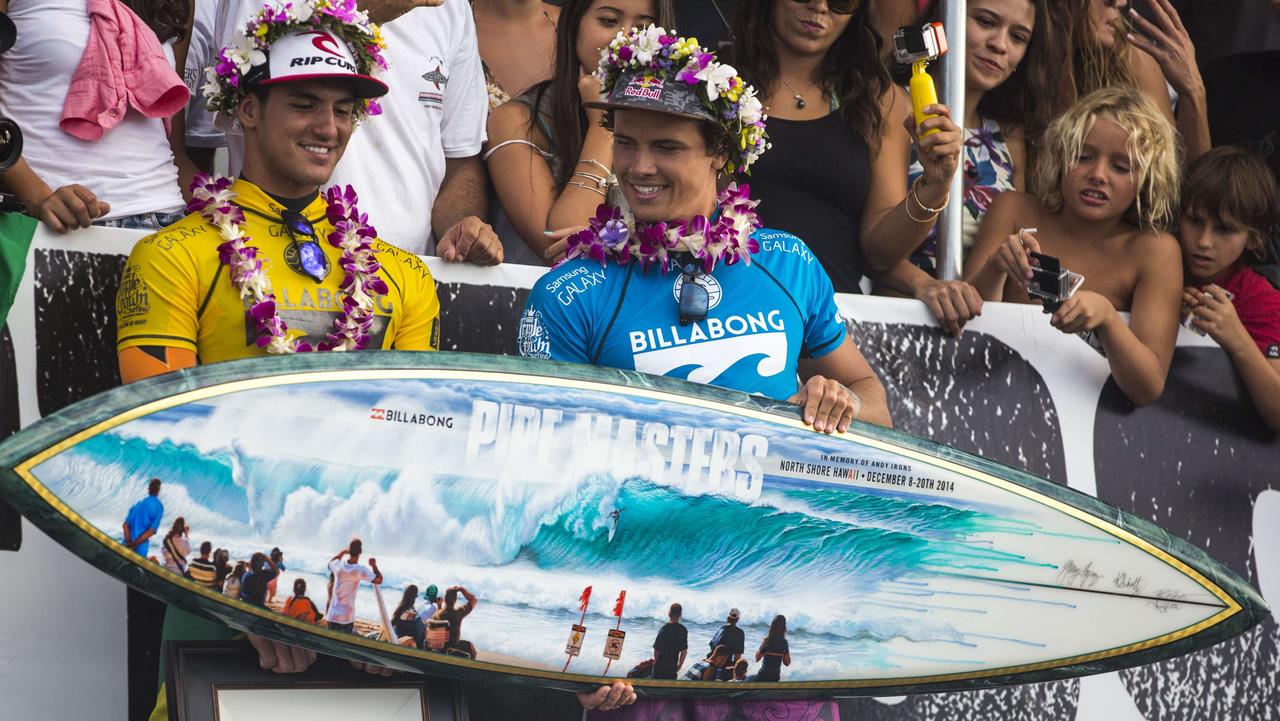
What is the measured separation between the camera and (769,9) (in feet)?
12.4

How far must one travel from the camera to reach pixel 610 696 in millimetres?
2865

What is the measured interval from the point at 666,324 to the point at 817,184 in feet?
3.11

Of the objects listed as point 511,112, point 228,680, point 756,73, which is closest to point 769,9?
point 756,73

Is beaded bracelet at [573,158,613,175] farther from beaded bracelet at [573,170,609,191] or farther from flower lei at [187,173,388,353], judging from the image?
flower lei at [187,173,388,353]

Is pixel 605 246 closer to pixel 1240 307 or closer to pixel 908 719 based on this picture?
pixel 908 719

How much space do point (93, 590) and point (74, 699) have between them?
0.23m

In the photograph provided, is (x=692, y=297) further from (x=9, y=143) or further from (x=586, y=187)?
(x=9, y=143)

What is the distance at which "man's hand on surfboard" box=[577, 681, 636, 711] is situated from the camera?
2.86 metres

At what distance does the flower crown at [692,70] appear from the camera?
2.82 metres

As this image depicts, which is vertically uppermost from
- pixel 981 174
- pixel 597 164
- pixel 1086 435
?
pixel 981 174

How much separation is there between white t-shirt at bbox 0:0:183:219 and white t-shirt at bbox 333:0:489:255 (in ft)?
1.58

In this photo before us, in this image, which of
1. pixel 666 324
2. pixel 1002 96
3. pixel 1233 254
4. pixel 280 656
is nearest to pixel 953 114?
pixel 1002 96

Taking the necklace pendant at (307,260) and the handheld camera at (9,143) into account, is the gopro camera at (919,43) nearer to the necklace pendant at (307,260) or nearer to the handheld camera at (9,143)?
the necklace pendant at (307,260)

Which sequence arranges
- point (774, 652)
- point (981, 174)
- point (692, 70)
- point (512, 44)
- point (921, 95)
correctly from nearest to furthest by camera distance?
point (692, 70) < point (774, 652) < point (921, 95) < point (512, 44) < point (981, 174)
